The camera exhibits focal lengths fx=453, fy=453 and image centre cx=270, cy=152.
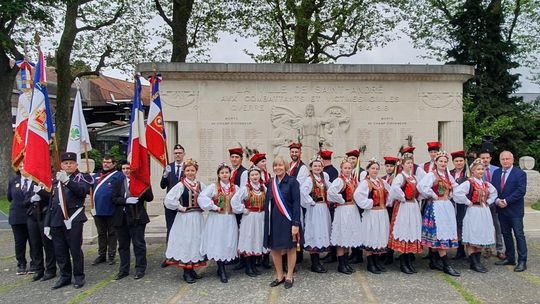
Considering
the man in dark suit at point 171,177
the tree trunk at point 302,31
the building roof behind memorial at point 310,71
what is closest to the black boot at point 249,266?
the man in dark suit at point 171,177

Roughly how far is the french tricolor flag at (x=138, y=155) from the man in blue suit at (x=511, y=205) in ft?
18.5

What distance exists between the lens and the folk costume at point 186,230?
6.62 metres

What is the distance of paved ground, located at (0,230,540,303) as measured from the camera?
229 inches

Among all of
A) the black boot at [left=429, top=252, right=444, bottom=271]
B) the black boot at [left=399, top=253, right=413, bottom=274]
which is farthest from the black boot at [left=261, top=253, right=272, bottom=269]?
the black boot at [left=429, top=252, right=444, bottom=271]

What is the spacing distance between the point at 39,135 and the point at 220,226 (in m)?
2.92

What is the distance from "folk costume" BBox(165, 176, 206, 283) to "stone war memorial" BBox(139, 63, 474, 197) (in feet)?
15.0

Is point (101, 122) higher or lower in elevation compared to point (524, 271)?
higher

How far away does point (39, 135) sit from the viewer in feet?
21.4

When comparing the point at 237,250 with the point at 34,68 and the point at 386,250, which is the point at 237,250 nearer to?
the point at 386,250

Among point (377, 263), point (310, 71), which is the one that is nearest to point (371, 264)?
point (377, 263)

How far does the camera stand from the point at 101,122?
3556 cm

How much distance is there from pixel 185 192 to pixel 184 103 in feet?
16.3

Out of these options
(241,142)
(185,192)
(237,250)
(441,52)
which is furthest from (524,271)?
(441,52)

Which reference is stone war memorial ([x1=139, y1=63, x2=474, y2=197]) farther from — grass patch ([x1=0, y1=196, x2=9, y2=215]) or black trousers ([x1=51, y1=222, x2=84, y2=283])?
grass patch ([x1=0, y1=196, x2=9, y2=215])
